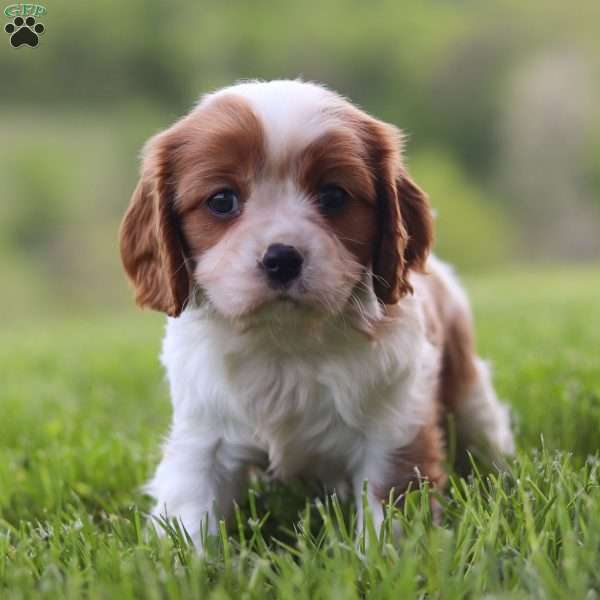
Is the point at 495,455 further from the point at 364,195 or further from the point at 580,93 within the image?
the point at 580,93

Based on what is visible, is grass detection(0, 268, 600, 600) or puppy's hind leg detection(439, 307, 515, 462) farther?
puppy's hind leg detection(439, 307, 515, 462)

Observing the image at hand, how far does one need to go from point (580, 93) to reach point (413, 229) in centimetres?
2364

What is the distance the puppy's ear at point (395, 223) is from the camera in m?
2.96

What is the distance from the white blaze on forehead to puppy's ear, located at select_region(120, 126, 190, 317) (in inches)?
Answer: 11.0

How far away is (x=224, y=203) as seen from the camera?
9.20 feet

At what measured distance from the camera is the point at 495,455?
375 centimetres

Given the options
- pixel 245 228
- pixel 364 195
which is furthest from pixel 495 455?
pixel 245 228

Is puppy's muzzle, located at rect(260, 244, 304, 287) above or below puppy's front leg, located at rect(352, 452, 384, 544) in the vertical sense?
above

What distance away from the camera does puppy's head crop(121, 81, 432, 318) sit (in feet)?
8.60

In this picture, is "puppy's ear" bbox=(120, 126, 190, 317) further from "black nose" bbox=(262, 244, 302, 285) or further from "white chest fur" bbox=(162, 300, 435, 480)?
"black nose" bbox=(262, 244, 302, 285)

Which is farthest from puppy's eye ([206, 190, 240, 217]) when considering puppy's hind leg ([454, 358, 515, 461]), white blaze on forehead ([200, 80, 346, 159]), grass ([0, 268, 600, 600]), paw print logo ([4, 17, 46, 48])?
paw print logo ([4, 17, 46, 48])

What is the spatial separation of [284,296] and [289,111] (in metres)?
0.58

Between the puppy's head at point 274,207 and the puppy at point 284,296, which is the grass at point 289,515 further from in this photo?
the puppy's head at point 274,207

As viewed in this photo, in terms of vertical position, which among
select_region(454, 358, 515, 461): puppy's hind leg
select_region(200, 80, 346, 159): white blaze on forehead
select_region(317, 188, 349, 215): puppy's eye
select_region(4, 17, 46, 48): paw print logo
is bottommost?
select_region(454, 358, 515, 461): puppy's hind leg
